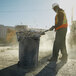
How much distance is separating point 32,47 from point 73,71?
110 centimetres

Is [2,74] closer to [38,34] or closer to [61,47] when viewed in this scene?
[38,34]

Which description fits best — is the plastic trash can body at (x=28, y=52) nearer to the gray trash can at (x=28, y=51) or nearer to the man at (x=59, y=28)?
the gray trash can at (x=28, y=51)

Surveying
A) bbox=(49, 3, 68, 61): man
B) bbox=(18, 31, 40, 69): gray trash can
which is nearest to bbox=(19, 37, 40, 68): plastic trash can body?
bbox=(18, 31, 40, 69): gray trash can

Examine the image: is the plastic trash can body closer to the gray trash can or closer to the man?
the gray trash can

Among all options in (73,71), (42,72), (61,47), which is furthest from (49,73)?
(61,47)

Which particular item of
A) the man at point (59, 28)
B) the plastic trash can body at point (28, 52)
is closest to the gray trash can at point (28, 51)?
the plastic trash can body at point (28, 52)

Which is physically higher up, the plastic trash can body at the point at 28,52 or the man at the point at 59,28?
the man at the point at 59,28

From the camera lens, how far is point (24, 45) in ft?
10.8

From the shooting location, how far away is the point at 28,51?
3266mm

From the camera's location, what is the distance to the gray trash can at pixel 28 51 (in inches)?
128

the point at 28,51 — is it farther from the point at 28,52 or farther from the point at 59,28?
the point at 59,28

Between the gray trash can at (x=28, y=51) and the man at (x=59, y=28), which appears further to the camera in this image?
the man at (x=59, y=28)

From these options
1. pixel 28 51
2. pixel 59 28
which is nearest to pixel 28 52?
pixel 28 51

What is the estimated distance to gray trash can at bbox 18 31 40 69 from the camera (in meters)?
3.26
